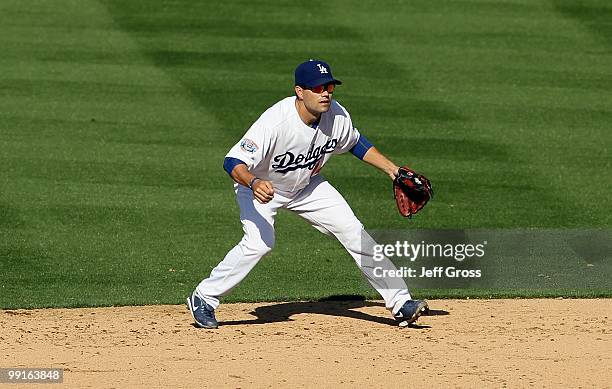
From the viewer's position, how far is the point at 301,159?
333 inches

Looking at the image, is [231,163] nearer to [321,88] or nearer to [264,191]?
[264,191]

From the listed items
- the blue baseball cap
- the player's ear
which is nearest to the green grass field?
the player's ear

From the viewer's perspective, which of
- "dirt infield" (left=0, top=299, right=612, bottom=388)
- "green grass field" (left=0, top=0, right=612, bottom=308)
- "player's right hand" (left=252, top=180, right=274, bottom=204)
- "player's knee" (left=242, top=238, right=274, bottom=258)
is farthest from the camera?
"green grass field" (left=0, top=0, right=612, bottom=308)

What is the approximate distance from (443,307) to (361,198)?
3.09m

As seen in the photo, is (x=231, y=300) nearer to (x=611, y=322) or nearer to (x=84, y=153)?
(x=611, y=322)

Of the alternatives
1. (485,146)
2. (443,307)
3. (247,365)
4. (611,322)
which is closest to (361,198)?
(485,146)

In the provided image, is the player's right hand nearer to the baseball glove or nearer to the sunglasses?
the sunglasses

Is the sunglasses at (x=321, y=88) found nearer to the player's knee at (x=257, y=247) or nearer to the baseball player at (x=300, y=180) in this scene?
the baseball player at (x=300, y=180)

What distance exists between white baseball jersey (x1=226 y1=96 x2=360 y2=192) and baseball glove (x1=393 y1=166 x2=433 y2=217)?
1.41 ft

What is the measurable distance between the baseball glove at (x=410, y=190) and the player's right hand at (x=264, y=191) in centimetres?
114

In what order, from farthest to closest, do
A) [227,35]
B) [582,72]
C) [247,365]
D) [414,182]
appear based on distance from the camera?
1. [227,35]
2. [582,72]
3. [414,182]
4. [247,365]

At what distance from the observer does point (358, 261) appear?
28.2 ft

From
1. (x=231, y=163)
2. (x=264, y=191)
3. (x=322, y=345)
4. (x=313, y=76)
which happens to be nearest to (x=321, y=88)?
(x=313, y=76)

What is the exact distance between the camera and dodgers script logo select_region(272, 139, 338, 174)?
842 centimetres
